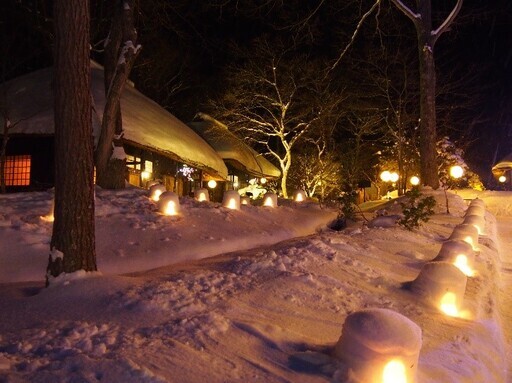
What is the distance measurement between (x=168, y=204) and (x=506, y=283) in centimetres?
628

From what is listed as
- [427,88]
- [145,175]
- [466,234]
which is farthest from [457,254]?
[145,175]

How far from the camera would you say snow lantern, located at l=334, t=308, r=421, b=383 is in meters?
3.35

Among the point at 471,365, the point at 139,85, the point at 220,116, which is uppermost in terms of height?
the point at 139,85

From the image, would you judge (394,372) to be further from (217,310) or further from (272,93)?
(272,93)

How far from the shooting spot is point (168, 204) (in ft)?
33.9

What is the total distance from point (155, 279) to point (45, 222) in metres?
3.80

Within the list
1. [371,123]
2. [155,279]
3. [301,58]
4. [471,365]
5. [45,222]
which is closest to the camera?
[471,365]

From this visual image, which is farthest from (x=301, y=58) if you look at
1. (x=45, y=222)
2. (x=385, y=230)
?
(x=45, y=222)

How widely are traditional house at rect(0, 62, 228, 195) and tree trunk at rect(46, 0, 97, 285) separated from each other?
9.65m

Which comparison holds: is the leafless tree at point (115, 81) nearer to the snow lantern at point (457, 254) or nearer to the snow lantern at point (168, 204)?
the snow lantern at point (168, 204)

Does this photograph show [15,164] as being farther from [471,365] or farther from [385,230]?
[471,365]

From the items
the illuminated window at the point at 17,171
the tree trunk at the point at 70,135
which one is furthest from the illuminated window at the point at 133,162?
the tree trunk at the point at 70,135

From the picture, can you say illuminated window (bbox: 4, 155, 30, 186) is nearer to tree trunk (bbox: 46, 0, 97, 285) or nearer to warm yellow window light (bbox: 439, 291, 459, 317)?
tree trunk (bbox: 46, 0, 97, 285)

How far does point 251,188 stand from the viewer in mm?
31734
